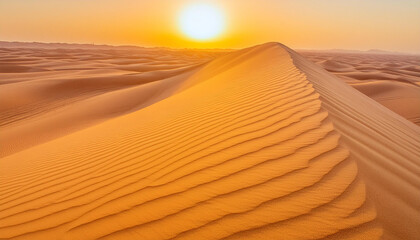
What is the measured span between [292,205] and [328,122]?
1.05 m

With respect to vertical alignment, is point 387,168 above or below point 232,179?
below

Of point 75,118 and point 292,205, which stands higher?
point 75,118

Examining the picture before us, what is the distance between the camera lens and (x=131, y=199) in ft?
5.34

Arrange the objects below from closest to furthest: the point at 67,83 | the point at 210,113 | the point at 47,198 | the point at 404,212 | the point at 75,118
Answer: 1. the point at 404,212
2. the point at 47,198
3. the point at 210,113
4. the point at 75,118
5. the point at 67,83

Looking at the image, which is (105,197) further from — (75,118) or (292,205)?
(75,118)

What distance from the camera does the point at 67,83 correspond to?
9016mm

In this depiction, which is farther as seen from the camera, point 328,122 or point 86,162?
point 86,162

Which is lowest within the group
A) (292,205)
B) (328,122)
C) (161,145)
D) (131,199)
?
(292,205)

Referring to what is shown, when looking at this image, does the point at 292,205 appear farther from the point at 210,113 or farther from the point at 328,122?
the point at 210,113

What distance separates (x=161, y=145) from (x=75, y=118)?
4.12 meters

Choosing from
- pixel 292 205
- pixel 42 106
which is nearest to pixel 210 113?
pixel 292 205

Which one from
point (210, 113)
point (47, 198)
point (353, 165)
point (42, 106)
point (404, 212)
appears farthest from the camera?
point (42, 106)

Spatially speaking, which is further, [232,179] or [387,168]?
[387,168]

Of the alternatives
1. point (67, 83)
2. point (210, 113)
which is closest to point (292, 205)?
point (210, 113)
